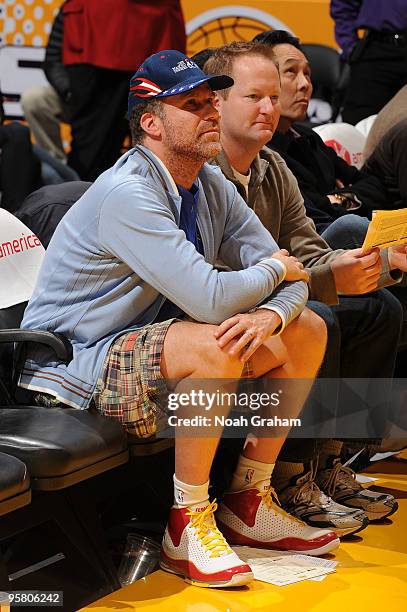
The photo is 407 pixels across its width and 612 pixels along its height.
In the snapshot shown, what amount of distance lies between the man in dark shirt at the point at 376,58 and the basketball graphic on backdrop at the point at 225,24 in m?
1.06

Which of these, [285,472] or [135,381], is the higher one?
[135,381]

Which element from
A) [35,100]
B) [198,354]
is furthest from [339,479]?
[35,100]

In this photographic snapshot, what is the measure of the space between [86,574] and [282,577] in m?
0.53

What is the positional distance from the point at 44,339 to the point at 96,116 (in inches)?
118

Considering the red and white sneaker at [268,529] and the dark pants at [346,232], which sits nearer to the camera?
the red and white sneaker at [268,529]

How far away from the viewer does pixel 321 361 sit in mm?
2838

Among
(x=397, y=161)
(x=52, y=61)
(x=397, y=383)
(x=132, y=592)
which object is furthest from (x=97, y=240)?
(x=52, y=61)

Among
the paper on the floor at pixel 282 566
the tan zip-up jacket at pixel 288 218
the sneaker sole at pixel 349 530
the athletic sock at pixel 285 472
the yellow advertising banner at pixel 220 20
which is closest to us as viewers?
the paper on the floor at pixel 282 566

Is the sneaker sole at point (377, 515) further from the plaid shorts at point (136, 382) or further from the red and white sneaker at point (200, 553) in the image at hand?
the plaid shorts at point (136, 382)

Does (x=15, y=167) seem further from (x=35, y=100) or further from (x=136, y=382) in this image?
(x=136, y=382)

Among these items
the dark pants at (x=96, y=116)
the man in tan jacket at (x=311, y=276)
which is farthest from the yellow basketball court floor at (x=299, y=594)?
A: the dark pants at (x=96, y=116)

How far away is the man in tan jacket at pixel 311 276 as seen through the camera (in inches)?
120

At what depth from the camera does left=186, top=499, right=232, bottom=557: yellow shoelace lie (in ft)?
8.39

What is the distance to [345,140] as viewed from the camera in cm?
478
